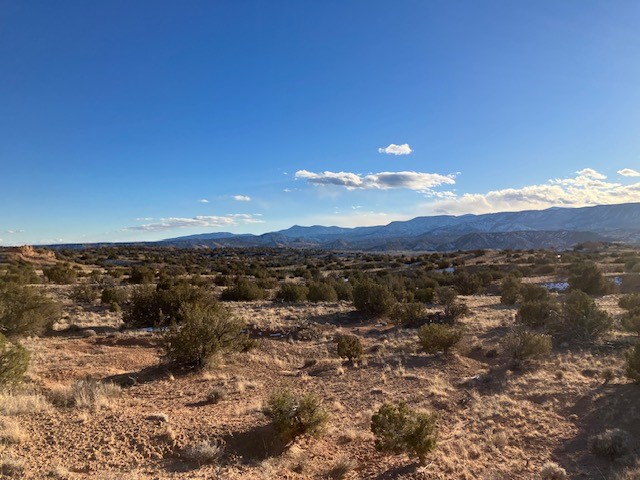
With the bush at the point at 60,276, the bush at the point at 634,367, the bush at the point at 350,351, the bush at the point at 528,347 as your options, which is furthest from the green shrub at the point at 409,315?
the bush at the point at 60,276

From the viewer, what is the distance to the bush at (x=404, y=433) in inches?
279

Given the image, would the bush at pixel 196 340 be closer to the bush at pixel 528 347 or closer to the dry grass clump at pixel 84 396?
the dry grass clump at pixel 84 396

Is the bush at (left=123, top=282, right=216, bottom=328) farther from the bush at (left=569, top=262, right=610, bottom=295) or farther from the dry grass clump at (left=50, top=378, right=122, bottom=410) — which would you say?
the bush at (left=569, top=262, right=610, bottom=295)

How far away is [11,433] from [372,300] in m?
18.9

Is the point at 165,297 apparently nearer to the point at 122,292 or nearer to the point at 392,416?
the point at 122,292

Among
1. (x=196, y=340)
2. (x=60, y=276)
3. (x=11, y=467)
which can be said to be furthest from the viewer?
(x=60, y=276)

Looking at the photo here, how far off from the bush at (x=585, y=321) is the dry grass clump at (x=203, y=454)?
1539 centimetres

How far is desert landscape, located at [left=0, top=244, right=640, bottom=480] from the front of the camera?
668 centimetres

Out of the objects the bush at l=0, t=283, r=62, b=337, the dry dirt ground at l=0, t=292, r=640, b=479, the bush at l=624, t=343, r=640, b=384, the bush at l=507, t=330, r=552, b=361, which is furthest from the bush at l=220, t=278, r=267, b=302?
the bush at l=624, t=343, r=640, b=384

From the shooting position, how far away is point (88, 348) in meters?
14.3

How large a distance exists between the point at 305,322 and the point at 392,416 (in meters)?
13.5

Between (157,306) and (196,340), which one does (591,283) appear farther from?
(157,306)

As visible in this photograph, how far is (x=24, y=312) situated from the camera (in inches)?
571

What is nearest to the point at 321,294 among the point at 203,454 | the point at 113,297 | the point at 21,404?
the point at 113,297
